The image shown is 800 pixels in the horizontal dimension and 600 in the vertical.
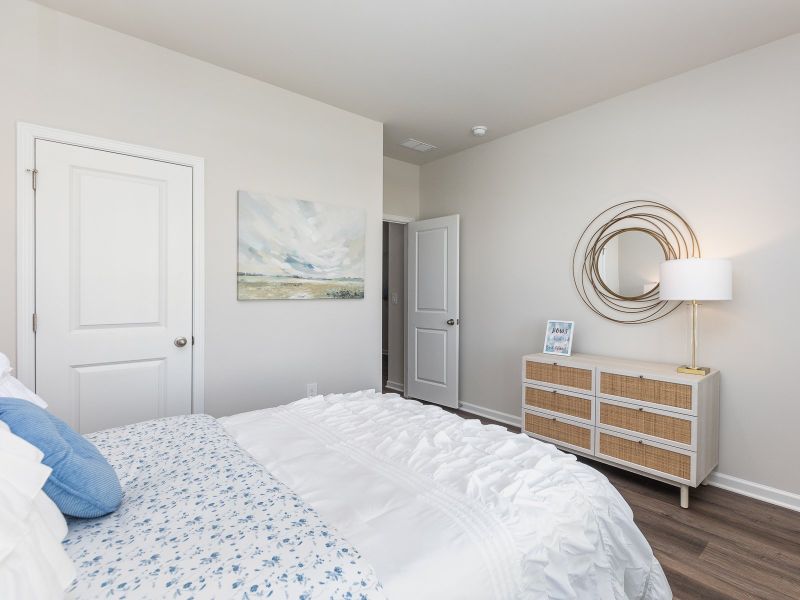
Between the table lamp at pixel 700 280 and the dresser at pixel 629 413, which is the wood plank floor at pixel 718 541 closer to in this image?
the dresser at pixel 629 413

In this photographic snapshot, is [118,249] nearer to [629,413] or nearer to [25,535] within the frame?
[25,535]

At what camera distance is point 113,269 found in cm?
251

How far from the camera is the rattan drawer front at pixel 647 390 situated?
99.6 inches

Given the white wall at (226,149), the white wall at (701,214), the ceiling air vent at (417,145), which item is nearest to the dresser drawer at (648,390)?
the white wall at (701,214)

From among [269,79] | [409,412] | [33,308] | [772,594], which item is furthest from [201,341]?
[772,594]

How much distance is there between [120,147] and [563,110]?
10.5 ft

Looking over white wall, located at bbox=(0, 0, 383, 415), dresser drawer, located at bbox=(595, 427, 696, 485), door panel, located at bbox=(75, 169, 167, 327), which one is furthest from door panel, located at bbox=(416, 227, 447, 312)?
door panel, located at bbox=(75, 169, 167, 327)

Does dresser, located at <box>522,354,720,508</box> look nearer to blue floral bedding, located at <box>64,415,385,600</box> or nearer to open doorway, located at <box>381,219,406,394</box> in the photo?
open doorway, located at <box>381,219,406,394</box>

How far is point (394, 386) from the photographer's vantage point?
5.45 meters

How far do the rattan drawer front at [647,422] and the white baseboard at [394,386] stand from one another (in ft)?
9.10

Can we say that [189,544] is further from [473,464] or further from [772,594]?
[772,594]

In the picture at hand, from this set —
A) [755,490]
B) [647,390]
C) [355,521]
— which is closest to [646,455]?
[647,390]

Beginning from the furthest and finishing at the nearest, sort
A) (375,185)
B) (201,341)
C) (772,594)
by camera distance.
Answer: (375,185) < (201,341) < (772,594)

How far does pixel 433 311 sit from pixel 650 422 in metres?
2.38
